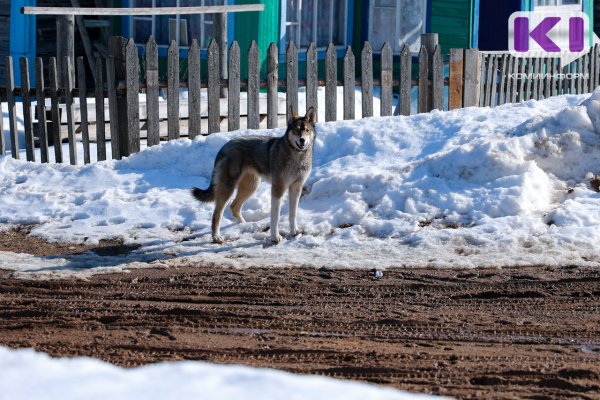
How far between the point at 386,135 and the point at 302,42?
8.22 metres

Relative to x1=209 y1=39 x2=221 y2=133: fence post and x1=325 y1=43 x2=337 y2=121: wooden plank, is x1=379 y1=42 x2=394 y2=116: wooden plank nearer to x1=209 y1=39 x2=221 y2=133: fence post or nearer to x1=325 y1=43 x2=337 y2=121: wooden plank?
x1=325 y1=43 x2=337 y2=121: wooden plank

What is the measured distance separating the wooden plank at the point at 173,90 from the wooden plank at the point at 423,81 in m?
3.23

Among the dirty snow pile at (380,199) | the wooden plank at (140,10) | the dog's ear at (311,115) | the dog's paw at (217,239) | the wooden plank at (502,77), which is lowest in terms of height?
the dog's paw at (217,239)

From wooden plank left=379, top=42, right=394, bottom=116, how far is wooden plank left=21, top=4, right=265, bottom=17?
3589 millimetres

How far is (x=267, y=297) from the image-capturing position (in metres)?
7.19

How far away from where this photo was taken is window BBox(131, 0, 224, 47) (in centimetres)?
1823

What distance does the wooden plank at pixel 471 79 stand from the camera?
1370cm

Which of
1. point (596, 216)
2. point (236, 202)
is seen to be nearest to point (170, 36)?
point (236, 202)

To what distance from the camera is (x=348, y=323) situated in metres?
6.41

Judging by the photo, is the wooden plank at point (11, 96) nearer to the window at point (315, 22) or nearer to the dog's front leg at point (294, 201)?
the dog's front leg at point (294, 201)

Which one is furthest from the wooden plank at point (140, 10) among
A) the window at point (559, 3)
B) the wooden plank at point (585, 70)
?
the window at point (559, 3)

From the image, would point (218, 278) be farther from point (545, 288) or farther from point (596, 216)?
point (596, 216)

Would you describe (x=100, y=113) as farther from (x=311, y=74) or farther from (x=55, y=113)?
(x=311, y=74)

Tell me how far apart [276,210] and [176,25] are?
10024 millimetres
